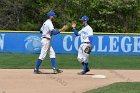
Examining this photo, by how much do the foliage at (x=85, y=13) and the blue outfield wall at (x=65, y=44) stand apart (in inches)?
534

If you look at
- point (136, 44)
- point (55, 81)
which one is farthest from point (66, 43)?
point (55, 81)

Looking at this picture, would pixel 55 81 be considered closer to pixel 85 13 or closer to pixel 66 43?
pixel 66 43

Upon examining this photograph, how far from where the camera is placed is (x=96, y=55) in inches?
935

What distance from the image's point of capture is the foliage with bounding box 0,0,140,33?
1542 inches

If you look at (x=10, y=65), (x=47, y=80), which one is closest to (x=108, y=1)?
(x=10, y=65)

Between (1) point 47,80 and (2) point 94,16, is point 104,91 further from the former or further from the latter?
(2) point 94,16

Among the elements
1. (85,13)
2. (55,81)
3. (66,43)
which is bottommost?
(55,81)

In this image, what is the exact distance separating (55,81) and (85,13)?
94.2 feet

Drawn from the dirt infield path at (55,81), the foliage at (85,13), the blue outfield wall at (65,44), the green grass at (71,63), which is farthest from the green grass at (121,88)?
the foliage at (85,13)

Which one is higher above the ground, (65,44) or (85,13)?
(85,13)

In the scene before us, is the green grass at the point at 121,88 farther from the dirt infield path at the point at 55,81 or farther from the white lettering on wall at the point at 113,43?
the white lettering on wall at the point at 113,43

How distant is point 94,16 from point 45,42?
2662 cm

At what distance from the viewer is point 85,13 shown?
40625 millimetres

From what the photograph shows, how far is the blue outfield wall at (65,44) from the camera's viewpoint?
24.2 meters
